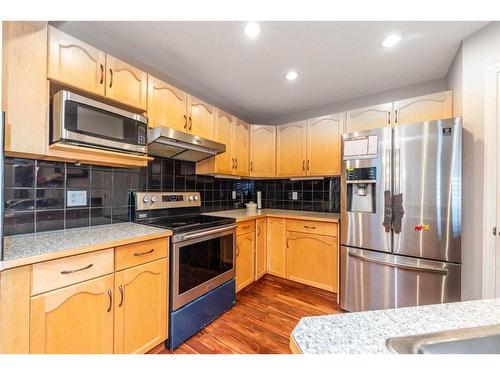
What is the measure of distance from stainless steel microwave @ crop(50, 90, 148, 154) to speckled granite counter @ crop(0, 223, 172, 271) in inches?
22.0

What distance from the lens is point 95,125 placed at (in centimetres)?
130

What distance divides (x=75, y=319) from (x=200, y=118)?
5.68 ft

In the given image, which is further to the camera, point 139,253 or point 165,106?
point 165,106

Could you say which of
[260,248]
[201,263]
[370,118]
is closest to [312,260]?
[260,248]

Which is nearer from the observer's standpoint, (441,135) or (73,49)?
(73,49)

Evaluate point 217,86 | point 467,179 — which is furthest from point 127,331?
point 467,179

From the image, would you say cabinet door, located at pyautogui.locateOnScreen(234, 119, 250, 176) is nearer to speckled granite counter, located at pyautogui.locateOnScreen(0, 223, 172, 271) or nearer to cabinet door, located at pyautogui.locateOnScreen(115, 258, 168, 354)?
speckled granite counter, located at pyautogui.locateOnScreen(0, 223, 172, 271)

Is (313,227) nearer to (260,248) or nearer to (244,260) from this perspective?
(260,248)

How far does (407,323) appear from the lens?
50cm

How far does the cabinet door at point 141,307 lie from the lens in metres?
1.21

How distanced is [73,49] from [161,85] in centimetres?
57

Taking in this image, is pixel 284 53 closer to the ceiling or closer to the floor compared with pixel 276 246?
closer to the ceiling

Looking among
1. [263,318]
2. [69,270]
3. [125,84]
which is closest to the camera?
[69,270]

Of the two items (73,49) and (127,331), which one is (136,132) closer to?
(73,49)
